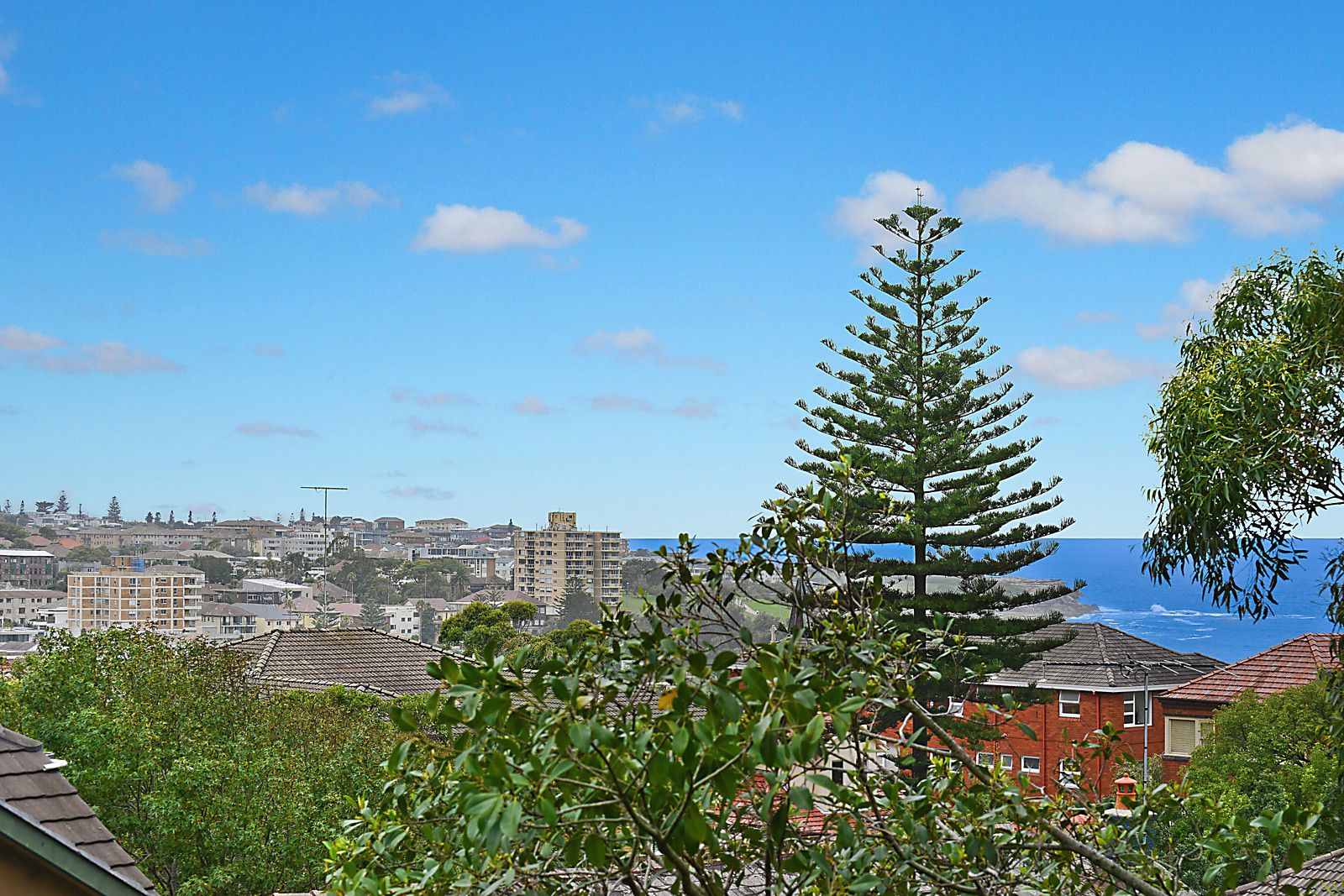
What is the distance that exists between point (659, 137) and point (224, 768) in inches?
1370

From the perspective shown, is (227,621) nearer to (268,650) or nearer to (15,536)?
(15,536)

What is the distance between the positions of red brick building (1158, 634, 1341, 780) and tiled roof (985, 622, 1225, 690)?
374 centimetres

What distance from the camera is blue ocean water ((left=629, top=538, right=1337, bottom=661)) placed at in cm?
7562

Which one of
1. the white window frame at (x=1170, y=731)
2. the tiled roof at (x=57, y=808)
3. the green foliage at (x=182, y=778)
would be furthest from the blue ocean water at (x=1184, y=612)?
the tiled roof at (x=57, y=808)

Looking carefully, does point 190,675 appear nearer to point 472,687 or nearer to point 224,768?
point 224,768

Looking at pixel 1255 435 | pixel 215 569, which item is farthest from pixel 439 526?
pixel 1255 435

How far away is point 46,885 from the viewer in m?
3.80

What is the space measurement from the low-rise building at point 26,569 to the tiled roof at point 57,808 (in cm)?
8096

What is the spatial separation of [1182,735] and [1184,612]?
86.1m

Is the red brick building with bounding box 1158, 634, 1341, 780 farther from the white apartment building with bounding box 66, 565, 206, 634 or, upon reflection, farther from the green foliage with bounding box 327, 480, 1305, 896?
the white apartment building with bounding box 66, 565, 206, 634

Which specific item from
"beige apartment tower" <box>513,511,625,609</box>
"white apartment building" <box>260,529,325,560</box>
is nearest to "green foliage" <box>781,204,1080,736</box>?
"beige apartment tower" <box>513,511,625,609</box>

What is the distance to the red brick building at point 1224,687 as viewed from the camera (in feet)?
65.1

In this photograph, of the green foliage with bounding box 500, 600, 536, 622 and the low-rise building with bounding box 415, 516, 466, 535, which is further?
the low-rise building with bounding box 415, 516, 466, 535

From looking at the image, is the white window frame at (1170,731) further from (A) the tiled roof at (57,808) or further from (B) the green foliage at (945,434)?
(A) the tiled roof at (57,808)
